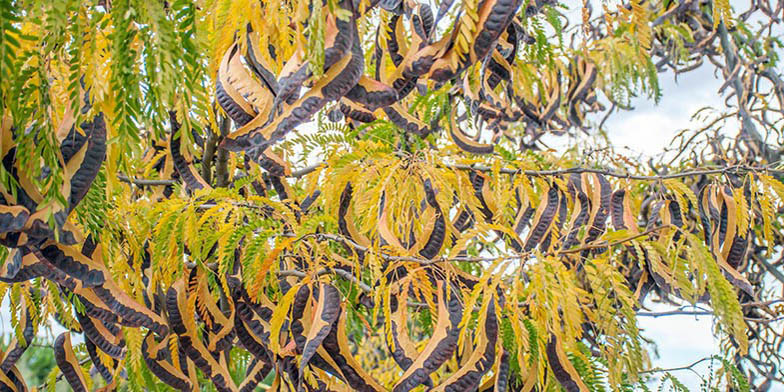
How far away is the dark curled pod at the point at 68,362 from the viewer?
153 cm

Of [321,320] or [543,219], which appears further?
[543,219]

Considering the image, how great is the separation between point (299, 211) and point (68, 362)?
60 cm

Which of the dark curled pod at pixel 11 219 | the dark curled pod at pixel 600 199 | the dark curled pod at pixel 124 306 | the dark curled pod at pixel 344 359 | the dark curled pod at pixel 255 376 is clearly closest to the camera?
the dark curled pod at pixel 11 219

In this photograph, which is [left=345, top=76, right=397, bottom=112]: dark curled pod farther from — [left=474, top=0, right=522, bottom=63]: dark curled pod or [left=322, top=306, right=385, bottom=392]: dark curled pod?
[left=322, top=306, right=385, bottom=392]: dark curled pod

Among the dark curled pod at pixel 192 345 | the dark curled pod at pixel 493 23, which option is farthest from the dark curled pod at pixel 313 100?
the dark curled pod at pixel 192 345

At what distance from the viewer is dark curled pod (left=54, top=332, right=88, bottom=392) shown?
1.53m

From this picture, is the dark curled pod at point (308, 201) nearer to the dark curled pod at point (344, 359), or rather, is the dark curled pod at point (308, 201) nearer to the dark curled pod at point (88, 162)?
the dark curled pod at point (344, 359)

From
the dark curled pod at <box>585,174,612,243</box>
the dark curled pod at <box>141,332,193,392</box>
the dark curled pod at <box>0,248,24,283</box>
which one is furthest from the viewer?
the dark curled pod at <box>585,174,612,243</box>

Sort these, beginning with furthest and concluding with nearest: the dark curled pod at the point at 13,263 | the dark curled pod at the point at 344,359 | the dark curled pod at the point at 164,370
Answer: the dark curled pod at the point at 164,370 → the dark curled pod at the point at 344,359 → the dark curled pod at the point at 13,263

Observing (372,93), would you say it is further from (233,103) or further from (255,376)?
(255,376)

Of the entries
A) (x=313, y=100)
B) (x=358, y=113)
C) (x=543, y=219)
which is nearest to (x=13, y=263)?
(x=313, y=100)

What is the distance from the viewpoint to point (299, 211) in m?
1.76

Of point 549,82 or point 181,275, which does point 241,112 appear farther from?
point 549,82

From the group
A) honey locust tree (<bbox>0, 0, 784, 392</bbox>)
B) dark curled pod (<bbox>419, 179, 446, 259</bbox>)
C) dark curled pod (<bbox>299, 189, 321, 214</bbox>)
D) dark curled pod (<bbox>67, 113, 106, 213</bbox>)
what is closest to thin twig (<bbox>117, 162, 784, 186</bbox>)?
honey locust tree (<bbox>0, 0, 784, 392</bbox>)
